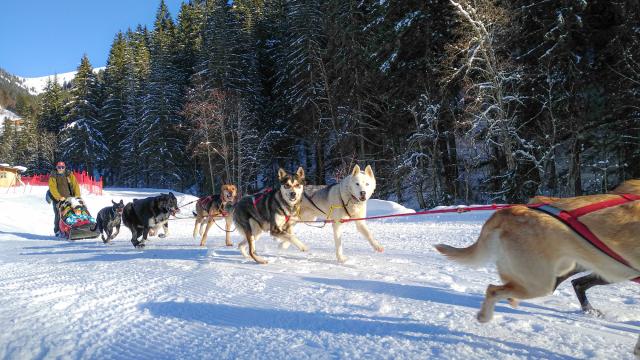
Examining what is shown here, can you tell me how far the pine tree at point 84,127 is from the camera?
46.2 meters

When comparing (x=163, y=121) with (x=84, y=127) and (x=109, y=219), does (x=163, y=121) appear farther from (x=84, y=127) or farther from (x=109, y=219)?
(x=109, y=219)

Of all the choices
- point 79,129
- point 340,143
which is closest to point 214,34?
point 340,143

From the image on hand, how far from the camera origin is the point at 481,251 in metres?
3.23

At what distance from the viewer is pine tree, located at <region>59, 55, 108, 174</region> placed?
4625 cm

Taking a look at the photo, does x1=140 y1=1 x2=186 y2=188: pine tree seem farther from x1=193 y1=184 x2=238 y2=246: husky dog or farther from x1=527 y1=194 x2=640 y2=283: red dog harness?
x1=527 y1=194 x2=640 y2=283: red dog harness

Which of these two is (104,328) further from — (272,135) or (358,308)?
(272,135)

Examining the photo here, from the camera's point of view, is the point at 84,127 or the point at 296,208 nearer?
the point at 296,208

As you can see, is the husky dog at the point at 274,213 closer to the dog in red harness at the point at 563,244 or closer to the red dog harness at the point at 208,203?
the red dog harness at the point at 208,203

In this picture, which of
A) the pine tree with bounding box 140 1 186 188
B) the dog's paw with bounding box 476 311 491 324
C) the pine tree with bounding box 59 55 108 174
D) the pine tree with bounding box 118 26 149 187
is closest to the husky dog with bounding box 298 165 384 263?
the dog's paw with bounding box 476 311 491 324

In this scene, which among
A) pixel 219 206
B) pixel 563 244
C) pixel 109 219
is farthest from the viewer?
pixel 109 219

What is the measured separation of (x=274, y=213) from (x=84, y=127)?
47516 millimetres

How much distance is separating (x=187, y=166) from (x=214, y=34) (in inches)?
565

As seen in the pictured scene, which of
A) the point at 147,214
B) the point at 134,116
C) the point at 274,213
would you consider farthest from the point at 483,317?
the point at 134,116

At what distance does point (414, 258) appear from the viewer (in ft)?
20.4
